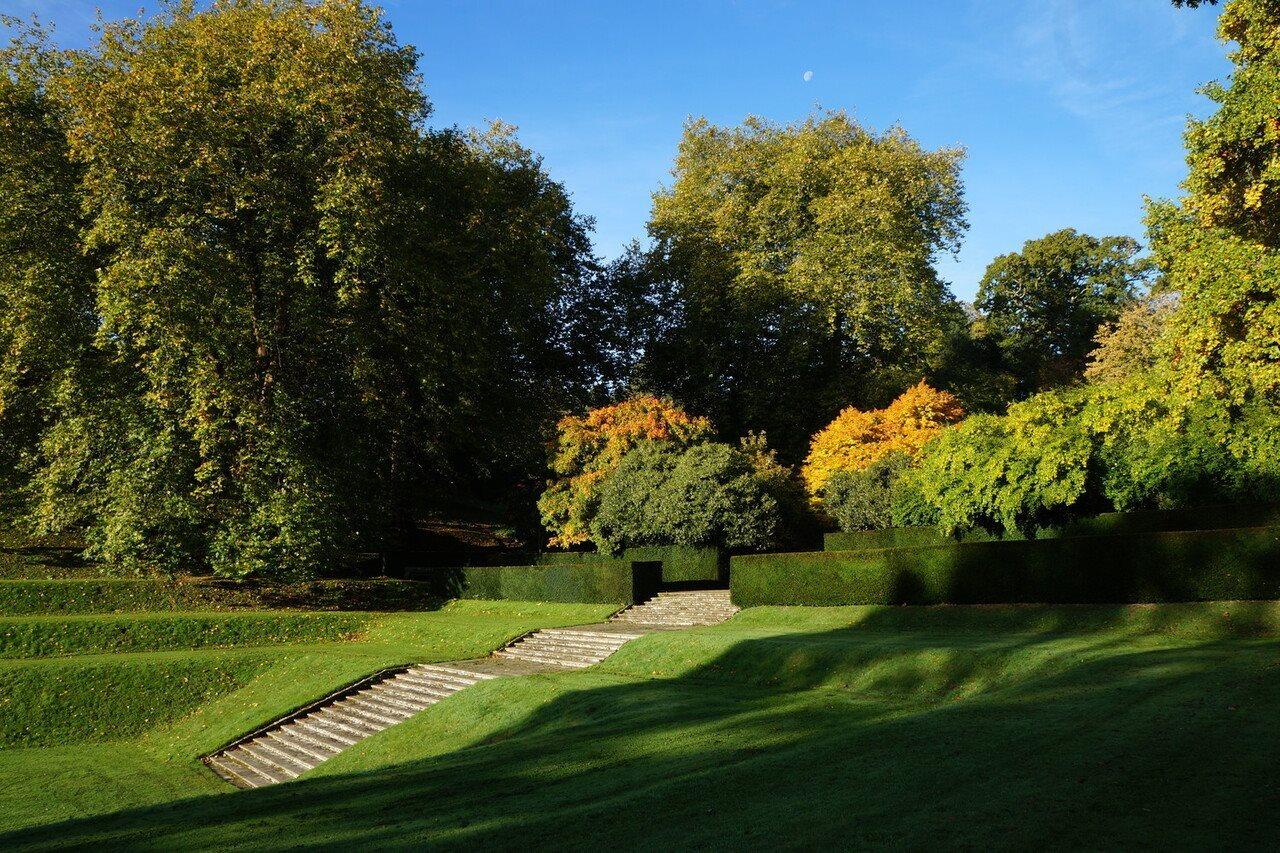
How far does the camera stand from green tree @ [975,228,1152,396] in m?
58.5

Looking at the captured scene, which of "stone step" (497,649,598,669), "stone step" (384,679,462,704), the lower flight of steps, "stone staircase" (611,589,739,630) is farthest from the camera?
"stone staircase" (611,589,739,630)

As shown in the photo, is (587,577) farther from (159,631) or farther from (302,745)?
(159,631)

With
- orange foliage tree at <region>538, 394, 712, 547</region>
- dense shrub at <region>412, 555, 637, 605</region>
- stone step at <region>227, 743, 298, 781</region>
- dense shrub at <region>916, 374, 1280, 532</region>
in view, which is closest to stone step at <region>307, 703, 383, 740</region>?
stone step at <region>227, 743, 298, 781</region>

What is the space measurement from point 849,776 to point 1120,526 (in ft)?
73.5

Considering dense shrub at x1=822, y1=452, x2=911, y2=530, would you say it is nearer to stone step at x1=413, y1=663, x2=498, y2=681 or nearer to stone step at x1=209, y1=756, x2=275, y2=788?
stone step at x1=413, y1=663, x2=498, y2=681

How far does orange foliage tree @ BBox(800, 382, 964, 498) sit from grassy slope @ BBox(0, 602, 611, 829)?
1480 centimetres

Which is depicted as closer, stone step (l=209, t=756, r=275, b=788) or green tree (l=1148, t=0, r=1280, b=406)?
stone step (l=209, t=756, r=275, b=788)

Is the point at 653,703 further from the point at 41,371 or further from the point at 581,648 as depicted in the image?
the point at 41,371

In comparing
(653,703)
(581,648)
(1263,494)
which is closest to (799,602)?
(581,648)

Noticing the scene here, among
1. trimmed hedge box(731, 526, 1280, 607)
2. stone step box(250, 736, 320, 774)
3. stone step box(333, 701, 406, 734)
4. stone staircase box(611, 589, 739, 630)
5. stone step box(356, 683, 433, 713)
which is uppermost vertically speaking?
trimmed hedge box(731, 526, 1280, 607)

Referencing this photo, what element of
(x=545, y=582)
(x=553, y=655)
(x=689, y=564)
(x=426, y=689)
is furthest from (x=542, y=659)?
(x=689, y=564)

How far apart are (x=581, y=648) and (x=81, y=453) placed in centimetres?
1919

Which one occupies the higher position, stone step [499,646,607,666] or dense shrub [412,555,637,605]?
dense shrub [412,555,637,605]

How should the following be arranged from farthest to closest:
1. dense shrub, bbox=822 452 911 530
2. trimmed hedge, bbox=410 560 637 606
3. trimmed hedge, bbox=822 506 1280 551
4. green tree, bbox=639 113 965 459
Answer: green tree, bbox=639 113 965 459
dense shrub, bbox=822 452 911 530
trimmed hedge, bbox=410 560 637 606
trimmed hedge, bbox=822 506 1280 551
